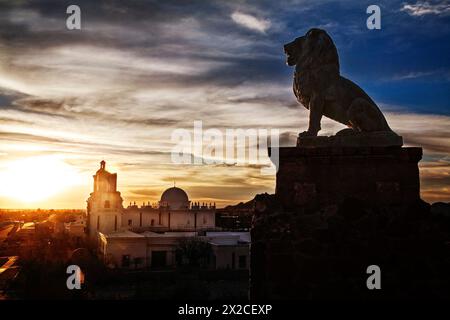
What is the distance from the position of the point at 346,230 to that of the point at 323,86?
1.78 m

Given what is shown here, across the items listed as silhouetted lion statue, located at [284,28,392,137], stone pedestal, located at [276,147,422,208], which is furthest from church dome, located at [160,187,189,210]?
stone pedestal, located at [276,147,422,208]

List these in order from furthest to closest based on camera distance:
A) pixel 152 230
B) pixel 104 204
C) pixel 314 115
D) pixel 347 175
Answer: pixel 152 230, pixel 104 204, pixel 314 115, pixel 347 175

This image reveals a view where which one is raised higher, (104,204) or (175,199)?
(175,199)

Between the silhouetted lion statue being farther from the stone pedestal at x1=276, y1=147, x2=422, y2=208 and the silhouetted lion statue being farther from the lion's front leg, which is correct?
the stone pedestal at x1=276, y1=147, x2=422, y2=208

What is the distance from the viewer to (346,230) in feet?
15.6

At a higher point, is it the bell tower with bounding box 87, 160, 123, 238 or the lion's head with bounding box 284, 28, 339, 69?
the lion's head with bounding box 284, 28, 339, 69

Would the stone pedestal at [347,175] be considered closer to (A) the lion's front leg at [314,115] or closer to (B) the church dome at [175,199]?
(A) the lion's front leg at [314,115]

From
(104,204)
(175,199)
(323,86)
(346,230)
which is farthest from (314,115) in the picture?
(175,199)

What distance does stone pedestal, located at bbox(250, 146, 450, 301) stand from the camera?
4621mm

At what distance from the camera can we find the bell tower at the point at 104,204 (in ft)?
129

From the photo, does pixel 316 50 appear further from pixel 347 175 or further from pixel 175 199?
pixel 175 199

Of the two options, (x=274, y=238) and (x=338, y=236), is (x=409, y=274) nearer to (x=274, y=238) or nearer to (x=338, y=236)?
(x=338, y=236)

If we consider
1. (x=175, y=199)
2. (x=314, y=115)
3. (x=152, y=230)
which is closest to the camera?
(x=314, y=115)
